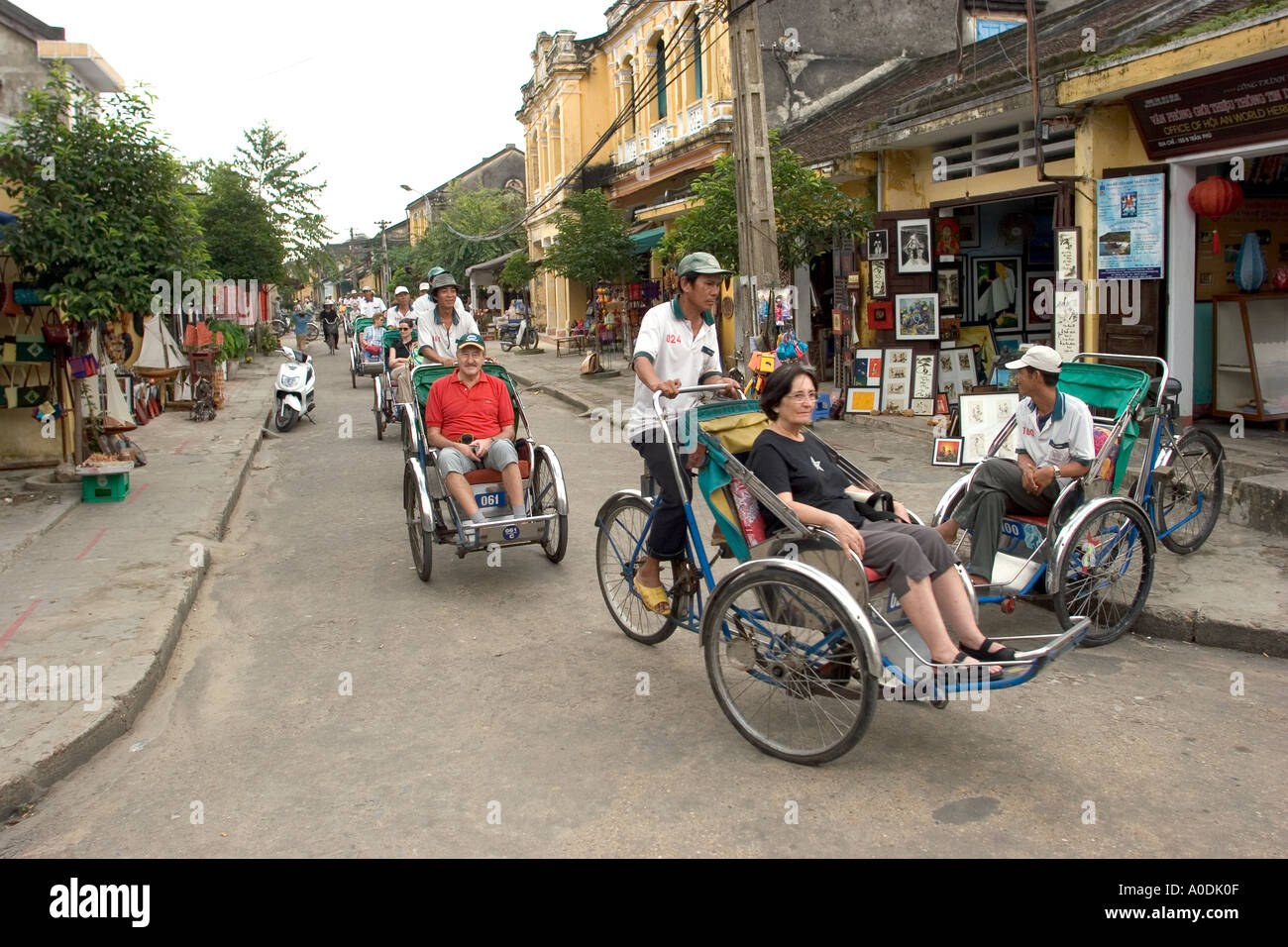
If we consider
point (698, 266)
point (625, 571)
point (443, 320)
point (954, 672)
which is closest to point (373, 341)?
point (443, 320)

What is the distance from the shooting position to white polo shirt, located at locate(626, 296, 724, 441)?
518 centimetres

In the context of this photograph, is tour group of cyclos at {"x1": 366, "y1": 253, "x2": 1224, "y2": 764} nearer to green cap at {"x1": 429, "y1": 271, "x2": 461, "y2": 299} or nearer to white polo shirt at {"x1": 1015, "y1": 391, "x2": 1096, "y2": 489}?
white polo shirt at {"x1": 1015, "y1": 391, "x2": 1096, "y2": 489}

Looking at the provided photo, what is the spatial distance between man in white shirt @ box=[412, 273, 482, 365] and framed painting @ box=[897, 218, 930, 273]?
20.6 ft

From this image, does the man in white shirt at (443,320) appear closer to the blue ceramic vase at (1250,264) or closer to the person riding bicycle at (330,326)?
the blue ceramic vase at (1250,264)

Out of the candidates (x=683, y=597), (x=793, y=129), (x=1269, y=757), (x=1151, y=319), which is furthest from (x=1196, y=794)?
(x=793, y=129)

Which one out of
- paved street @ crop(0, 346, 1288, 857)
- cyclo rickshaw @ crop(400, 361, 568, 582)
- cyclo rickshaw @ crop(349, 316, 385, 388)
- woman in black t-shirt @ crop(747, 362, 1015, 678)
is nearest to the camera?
paved street @ crop(0, 346, 1288, 857)

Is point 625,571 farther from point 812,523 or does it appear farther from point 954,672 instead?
point 954,672

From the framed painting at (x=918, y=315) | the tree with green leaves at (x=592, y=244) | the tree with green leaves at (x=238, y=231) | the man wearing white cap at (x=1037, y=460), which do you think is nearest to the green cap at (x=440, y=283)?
the man wearing white cap at (x=1037, y=460)

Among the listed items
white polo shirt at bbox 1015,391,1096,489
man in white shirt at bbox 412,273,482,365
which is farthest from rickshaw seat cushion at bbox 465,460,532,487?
white polo shirt at bbox 1015,391,1096,489

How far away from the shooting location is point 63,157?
8422 mm

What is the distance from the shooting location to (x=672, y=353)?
5.25 m

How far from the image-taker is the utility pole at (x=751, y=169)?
432 inches

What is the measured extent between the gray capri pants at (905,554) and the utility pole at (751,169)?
7375 mm

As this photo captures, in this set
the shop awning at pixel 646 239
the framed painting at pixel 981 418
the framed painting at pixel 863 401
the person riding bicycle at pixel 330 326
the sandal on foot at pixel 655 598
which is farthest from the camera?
the person riding bicycle at pixel 330 326
